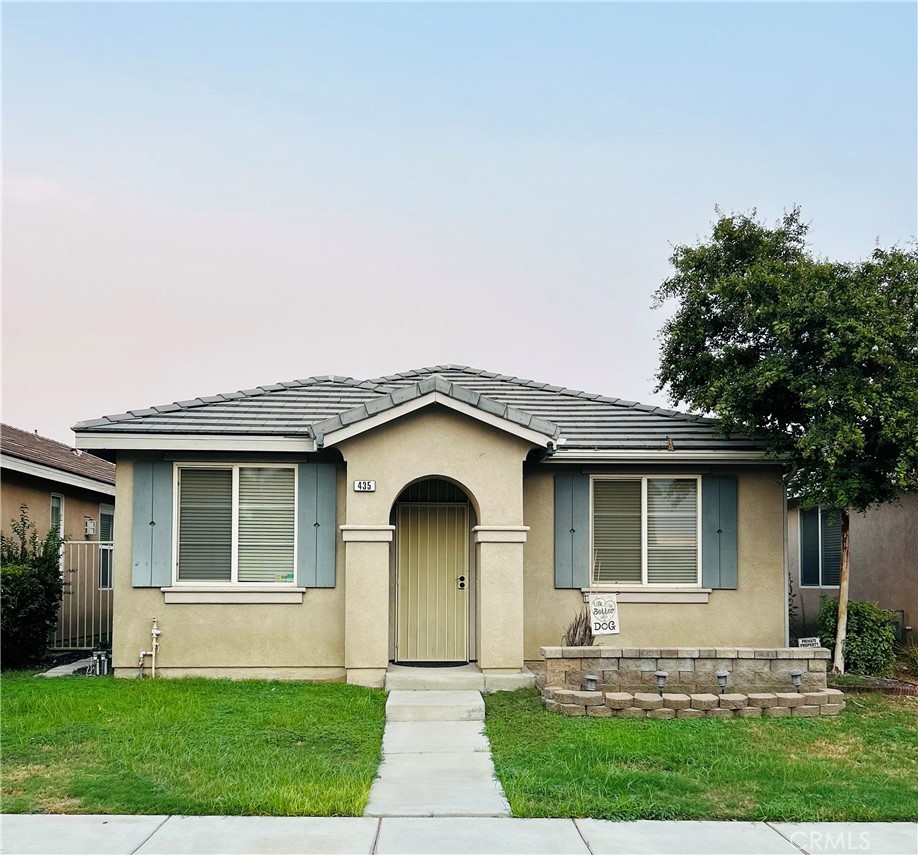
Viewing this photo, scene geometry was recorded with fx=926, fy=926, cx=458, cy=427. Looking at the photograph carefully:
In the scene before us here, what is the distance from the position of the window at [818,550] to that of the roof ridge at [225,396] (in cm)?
960

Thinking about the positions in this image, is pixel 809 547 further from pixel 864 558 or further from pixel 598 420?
pixel 598 420

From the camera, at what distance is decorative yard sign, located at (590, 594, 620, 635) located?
36.5 ft

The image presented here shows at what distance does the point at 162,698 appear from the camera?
34.0ft

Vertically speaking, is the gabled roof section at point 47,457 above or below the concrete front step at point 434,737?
above

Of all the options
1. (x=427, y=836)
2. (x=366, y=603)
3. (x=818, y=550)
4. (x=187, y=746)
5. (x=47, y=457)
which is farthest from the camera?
(x=818, y=550)

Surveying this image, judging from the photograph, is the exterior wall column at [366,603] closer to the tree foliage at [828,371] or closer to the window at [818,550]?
the tree foliage at [828,371]

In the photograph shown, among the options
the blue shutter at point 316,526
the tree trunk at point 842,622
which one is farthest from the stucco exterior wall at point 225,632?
the tree trunk at point 842,622

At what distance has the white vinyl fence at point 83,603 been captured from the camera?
620 inches

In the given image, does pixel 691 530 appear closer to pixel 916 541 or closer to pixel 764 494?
pixel 764 494

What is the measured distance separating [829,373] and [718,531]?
103 inches

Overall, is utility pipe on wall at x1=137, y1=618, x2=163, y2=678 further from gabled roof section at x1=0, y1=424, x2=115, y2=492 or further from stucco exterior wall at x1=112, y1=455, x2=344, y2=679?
gabled roof section at x1=0, y1=424, x2=115, y2=492

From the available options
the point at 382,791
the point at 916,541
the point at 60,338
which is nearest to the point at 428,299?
the point at 60,338

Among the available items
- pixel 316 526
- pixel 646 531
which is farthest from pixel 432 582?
pixel 646 531

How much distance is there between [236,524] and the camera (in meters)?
12.2
